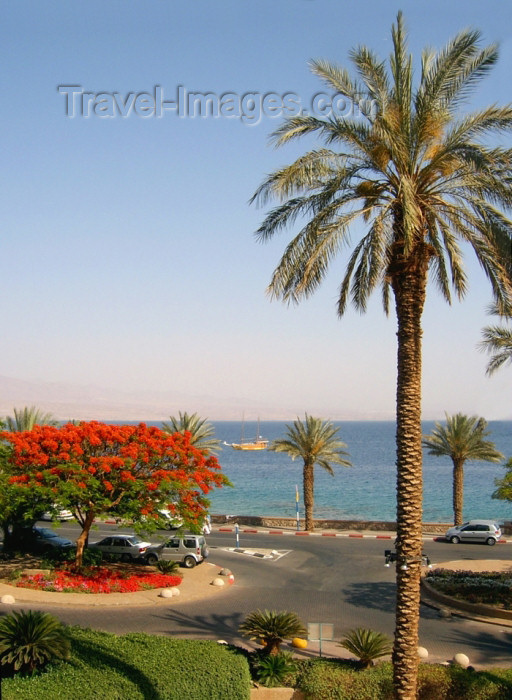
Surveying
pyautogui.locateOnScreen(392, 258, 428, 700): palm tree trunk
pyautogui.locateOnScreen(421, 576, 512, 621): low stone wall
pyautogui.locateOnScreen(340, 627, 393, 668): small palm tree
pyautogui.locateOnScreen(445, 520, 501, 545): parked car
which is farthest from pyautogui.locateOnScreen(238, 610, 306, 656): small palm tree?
pyautogui.locateOnScreen(445, 520, 501, 545): parked car

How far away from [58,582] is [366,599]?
39.6 ft

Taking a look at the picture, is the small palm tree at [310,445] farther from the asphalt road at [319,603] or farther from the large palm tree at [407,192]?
the large palm tree at [407,192]

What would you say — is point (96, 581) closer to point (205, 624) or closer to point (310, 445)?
point (205, 624)

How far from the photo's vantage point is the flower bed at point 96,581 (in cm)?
2459

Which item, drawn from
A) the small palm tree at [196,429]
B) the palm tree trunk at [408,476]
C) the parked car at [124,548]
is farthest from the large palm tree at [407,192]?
the small palm tree at [196,429]

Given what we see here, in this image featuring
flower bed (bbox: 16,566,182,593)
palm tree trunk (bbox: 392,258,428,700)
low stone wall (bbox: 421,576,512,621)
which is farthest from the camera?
flower bed (bbox: 16,566,182,593)

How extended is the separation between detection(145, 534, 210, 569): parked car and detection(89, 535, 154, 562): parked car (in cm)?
38

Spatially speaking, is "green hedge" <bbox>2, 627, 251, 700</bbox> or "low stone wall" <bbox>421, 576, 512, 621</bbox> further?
"low stone wall" <bbox>421, 576, 512, 621</bbox>

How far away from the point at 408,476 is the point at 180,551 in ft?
67.6

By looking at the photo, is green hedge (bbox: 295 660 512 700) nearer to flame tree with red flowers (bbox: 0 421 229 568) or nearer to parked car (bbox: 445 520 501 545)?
flame tree with red flowers (bbox: 0 421 229 568)

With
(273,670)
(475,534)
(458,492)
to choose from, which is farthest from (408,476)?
(458,492)

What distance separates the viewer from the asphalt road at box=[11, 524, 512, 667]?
19812 mm

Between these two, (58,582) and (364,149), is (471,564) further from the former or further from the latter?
(364,149)

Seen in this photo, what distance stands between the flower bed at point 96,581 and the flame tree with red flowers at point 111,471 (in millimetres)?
1058
